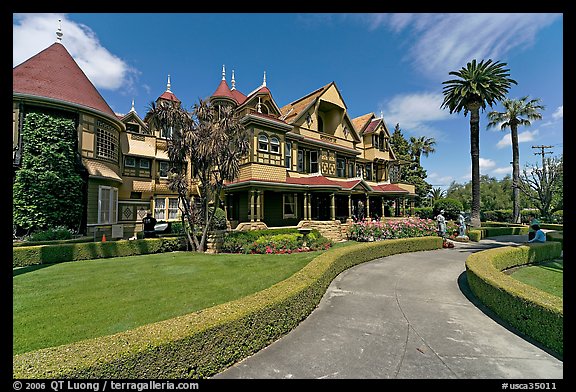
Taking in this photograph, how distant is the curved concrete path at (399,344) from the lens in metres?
3.89

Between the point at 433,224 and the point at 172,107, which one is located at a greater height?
the point at 172,107

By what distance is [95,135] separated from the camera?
58.2 ft

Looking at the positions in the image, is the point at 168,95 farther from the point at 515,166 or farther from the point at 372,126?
the point at 515,166

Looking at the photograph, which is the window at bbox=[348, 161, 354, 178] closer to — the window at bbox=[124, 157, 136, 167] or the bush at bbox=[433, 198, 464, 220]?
the bush at bbox=[433, 198, 464, 220]

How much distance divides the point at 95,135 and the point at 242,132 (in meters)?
12.4

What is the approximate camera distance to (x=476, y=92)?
83.8 feet

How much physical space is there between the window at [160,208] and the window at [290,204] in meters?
13.7

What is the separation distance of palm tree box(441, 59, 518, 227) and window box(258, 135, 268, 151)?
24.0 metres

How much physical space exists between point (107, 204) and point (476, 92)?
3858 centimetres

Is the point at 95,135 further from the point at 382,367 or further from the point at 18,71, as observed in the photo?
the point at 382,367

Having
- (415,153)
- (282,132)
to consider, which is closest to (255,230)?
(282,132)

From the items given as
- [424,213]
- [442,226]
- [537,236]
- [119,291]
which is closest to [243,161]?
[119,291]

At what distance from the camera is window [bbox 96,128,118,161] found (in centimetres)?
1806
